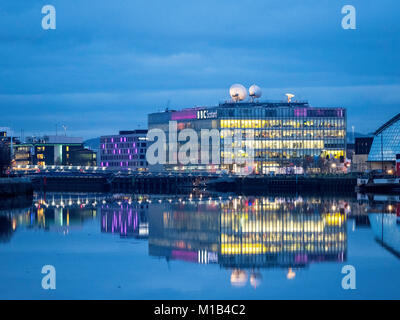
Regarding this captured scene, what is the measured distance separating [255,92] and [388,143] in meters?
41.6

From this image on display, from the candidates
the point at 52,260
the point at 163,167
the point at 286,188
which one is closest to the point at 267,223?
the point at 52,260

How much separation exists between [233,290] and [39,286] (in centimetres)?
732

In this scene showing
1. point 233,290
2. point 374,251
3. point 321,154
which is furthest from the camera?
point 321,154

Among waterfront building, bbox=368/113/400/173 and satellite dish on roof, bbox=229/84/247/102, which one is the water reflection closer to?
waterfront building, bbox=368/113/400/173

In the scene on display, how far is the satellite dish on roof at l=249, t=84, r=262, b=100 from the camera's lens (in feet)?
603

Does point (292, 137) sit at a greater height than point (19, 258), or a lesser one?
greater

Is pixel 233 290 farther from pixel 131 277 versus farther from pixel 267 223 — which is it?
pixel 267 223

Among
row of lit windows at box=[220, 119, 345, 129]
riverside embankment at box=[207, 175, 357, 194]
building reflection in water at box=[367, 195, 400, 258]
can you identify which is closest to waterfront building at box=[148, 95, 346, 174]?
row of lit windows at box=[220, 119, 345, 129]

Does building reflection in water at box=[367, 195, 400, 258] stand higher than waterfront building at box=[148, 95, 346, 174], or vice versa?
waterfront building at box=[148, 95, 346, 174]

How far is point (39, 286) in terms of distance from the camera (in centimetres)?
2884

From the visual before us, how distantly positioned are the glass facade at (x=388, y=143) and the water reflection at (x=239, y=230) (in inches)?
3160

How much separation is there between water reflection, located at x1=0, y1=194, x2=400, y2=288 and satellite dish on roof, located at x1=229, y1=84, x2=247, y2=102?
10813 cm

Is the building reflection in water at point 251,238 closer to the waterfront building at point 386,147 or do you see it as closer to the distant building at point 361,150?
the waterfront building at point 386,147
